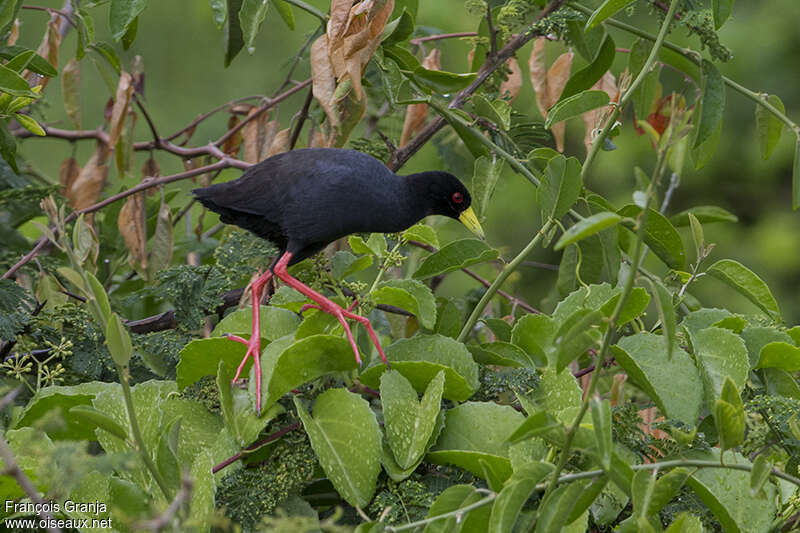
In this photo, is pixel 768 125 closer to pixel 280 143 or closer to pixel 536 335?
pixel 536 335

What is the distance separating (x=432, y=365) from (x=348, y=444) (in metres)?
0.17

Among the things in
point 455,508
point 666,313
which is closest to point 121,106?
point 455,508

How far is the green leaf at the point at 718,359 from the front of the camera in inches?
51.6

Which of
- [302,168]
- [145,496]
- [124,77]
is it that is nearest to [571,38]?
[302,168]

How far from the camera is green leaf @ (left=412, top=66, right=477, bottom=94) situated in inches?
65.8

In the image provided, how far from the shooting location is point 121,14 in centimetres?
166

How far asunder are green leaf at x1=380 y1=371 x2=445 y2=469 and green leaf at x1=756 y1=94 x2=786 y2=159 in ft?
3.18

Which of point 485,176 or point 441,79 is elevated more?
point 441,79

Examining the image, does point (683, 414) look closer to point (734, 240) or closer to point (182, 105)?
point (734, 240)

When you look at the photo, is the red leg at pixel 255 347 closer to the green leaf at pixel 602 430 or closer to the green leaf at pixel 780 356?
the green leaf at pixel 602 430

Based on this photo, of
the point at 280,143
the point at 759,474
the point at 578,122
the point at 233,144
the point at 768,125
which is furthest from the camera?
the point at 578,122

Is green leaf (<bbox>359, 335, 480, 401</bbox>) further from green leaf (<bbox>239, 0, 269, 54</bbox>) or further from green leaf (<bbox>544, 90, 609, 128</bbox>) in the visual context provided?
green leaf (<bbox>239, 0, 269, 54</bbox>)

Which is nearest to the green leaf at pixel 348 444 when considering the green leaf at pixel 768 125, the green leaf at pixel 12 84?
the green leaf at pixel 12 84

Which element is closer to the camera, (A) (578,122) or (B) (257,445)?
(B) (257,445)
